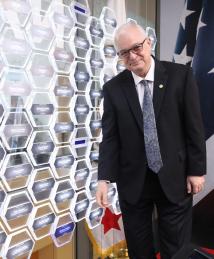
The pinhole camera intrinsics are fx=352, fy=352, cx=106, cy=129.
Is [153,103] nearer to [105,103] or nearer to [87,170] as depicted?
[105,103]

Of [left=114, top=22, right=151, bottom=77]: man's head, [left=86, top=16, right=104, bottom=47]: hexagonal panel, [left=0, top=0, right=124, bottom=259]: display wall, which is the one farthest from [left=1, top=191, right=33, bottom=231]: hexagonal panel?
[left=86, top=16, right=104, bottom=47]: hexagonal panel

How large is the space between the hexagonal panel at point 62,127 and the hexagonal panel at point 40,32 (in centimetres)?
33

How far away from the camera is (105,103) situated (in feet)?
5.43

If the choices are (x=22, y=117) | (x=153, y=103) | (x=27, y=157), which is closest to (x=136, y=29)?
(x=153, y=103)

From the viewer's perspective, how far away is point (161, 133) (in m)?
1.54

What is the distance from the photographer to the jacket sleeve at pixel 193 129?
1.50 metres

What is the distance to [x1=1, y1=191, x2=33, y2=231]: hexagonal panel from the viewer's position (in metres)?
Answer: 1.49

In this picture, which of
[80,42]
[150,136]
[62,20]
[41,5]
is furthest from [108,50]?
[150,136]

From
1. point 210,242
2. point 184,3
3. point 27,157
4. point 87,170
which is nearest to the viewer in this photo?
point 27,157

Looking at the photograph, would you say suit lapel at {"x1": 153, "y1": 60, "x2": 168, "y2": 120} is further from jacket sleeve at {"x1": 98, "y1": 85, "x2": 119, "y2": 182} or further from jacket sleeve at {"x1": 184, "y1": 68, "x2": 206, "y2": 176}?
jacket sleeve at {"x1": 98, "y1": 85, "x2": 119, "y2": 182}

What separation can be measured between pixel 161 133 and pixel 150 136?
51 mm

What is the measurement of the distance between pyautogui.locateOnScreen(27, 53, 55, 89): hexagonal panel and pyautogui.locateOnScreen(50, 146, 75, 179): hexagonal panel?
1.06 feet

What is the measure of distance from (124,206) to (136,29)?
0.83 meters

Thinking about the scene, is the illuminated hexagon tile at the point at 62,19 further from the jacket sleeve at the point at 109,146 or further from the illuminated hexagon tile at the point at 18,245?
the illuminated hexagon tile at the point at 18,245
